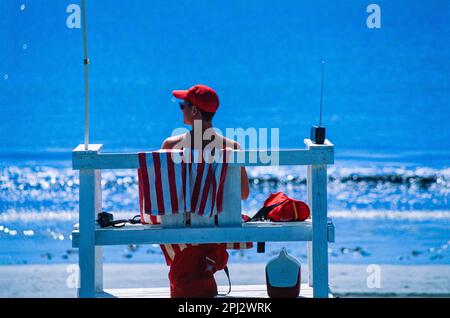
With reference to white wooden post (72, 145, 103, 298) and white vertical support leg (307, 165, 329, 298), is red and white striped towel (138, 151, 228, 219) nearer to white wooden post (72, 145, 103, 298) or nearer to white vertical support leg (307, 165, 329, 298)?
white wooden post (72, 145, 103, 298)

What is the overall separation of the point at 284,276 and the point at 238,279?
2.87 m

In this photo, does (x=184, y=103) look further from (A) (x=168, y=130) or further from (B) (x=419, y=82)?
(B) (x=419, y=82)

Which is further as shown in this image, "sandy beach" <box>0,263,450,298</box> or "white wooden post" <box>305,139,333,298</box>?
"sandy beach" <box>0,263,450,298</box>

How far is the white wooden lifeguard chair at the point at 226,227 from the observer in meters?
5.19

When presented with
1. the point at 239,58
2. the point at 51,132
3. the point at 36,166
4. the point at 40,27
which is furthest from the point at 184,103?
the point at 239,58

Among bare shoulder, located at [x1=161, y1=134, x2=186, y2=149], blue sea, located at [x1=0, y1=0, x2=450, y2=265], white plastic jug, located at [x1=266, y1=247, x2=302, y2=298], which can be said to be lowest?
white plastic jug, located at [x1=266, y1=247, x2=302, y2=298]

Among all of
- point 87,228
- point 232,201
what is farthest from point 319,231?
point 87,228

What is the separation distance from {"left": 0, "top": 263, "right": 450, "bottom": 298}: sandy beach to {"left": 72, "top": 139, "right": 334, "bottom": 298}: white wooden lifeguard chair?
256cm

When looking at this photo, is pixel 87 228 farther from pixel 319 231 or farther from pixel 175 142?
pixel 319 231

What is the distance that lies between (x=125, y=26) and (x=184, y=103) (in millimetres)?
28474

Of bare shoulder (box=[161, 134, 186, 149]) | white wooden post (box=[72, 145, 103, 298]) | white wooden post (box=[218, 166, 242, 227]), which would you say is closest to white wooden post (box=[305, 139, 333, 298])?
white wooden post (box=[218, 166, 242, 227])

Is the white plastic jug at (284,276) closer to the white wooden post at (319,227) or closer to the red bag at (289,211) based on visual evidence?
the red bag at (289,211)

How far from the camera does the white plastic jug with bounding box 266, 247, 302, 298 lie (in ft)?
18.6
